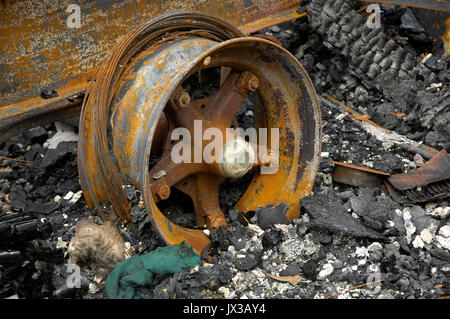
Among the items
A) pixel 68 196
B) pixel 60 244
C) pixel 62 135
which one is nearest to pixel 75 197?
pixel 68 196

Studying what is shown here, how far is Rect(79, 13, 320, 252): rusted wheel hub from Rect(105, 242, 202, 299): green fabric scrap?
0.12m

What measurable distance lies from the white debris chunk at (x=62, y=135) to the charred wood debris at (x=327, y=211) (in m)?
0.01

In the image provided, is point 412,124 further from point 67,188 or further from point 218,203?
point 67,188

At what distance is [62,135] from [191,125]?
1.18m

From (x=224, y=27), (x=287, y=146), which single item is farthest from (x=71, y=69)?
(x=287, y=146)

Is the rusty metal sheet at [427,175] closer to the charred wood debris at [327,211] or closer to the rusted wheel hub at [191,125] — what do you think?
the charred wood debris at [327,211]

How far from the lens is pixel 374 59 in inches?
179

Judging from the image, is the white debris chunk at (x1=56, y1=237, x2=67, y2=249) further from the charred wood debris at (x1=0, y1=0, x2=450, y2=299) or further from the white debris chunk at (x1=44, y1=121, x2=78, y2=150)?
the white debris chunk at (x1=44, y1=121, x2=78, y2=150)

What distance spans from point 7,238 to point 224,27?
188 centimetres

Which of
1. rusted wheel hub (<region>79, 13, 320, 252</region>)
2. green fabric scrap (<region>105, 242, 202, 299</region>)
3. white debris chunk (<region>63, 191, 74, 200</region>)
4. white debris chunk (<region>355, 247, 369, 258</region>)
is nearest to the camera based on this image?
green fabric scrap (<region>105, 242, 202, 299</region>)

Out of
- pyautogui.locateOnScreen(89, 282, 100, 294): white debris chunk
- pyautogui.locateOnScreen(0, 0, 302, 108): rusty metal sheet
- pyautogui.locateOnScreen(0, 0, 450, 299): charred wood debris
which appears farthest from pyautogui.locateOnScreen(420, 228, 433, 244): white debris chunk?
pyautogui.locateOnScreen(0, 0, 302, 108): rusty metal sheet

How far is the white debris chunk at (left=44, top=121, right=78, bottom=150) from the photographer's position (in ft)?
13.1

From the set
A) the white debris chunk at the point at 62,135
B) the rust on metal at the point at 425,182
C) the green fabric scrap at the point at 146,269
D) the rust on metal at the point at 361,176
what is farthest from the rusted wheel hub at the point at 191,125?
the white debris chunk at the point at 62,135

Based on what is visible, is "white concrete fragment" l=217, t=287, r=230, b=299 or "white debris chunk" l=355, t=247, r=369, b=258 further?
"white debris chunk" l=355, t=247, r=369, b=258
